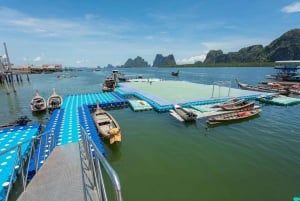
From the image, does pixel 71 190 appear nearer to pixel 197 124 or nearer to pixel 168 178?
pixel 168 178

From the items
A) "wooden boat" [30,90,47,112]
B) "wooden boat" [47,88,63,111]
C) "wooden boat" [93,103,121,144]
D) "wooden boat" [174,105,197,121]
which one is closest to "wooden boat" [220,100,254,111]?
"wooden boat" [174,105,197,121]

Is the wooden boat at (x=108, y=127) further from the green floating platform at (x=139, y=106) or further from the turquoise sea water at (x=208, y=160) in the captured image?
the green floating platform at (x=139, y=106)

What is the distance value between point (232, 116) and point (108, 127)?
12.9m

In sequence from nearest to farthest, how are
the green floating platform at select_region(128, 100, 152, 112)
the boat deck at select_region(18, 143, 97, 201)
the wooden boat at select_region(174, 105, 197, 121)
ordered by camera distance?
the boat deck at select_region(18, 143, 97, 201) < the wooden boat at select_region(174, 105, 197, 121) < the green floating platform at select_region(128, 100, 152, 112)

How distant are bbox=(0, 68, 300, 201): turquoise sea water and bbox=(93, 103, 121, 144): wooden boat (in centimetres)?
96

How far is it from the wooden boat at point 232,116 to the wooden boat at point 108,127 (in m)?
9.24

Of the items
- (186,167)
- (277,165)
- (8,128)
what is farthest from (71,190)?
(8,128)

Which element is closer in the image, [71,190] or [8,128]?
[71,190]

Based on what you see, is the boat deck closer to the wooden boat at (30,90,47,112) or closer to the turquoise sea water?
the turquoise sea water

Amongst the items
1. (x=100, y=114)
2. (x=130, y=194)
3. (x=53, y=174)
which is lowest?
(x=130, y=194)

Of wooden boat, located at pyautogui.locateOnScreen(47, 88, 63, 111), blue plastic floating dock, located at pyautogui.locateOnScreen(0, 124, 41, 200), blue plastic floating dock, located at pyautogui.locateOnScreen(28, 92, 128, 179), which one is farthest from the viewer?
wooden boat, located at pyautogui.locateOnScreen(47, 88, 63, 111)

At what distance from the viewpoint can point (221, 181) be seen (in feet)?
34.5

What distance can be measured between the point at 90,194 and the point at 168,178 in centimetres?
662

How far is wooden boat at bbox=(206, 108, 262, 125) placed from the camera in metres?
19.0
